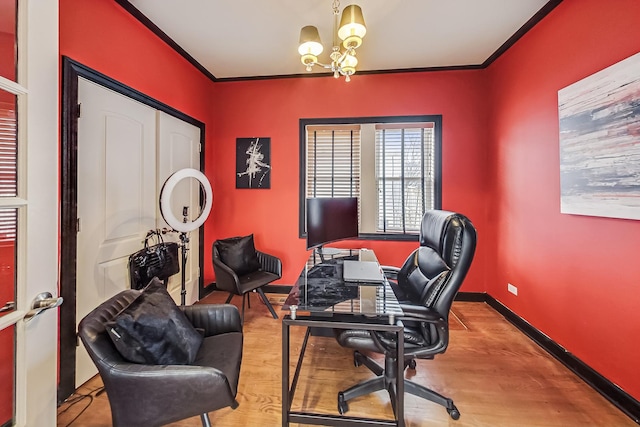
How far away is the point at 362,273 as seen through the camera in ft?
6.03

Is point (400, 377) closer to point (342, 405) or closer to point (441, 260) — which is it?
point (342, 405)

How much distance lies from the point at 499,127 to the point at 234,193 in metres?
3.19

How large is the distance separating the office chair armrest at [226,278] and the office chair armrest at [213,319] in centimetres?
81

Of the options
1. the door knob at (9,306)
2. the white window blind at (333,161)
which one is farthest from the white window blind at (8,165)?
the white window blind at (333,161)

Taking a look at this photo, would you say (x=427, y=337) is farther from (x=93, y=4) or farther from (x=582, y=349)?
(x=93, y=4)

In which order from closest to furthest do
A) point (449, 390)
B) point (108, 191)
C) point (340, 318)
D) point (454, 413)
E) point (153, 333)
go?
point (153, 333) → point (340, 318) → point (454, 413) → point (449, 390) → point (108, 191)

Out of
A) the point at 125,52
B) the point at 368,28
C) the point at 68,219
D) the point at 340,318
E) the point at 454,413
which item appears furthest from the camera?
the point at 368,28

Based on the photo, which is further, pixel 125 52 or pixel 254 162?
pixel 254 162

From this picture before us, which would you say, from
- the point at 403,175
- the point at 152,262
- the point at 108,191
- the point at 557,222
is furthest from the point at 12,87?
the point at 403,175

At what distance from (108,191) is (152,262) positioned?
621 millimetres

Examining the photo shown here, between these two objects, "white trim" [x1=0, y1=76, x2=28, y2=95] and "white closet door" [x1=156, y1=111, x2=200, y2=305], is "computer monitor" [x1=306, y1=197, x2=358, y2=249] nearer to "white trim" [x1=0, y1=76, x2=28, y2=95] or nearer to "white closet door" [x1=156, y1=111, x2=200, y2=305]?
"white closet door" [x1=156, y1=111, x2=200, y2=305]

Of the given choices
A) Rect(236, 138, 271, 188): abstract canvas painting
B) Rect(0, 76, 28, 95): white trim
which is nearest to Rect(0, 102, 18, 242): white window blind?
Rect(0, 76, 28, 95): white trim

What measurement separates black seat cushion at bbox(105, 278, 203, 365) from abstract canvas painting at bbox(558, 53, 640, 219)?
2.55 meters

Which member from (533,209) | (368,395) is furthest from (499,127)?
(368,395)
